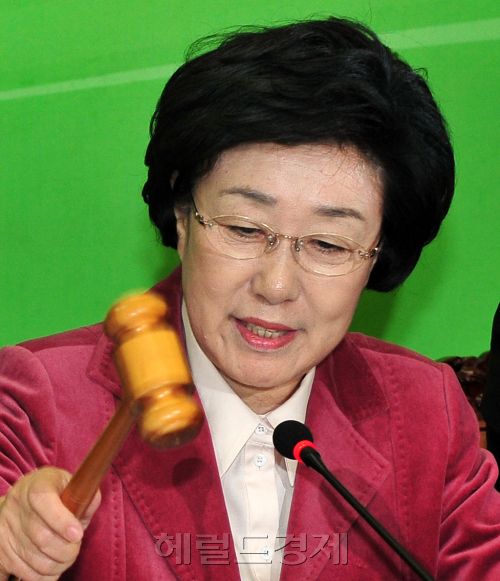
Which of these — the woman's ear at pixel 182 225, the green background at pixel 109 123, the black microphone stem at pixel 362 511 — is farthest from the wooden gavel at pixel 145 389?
the green background at pixel 109 123

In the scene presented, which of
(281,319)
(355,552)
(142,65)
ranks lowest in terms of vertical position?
(355,552)

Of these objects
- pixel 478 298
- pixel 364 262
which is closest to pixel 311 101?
pixel 364 262

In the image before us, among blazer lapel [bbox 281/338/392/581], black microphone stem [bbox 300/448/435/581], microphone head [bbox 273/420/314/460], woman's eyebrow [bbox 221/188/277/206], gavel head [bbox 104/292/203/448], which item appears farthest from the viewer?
blazer lapel [bbox 281/338/392/581]

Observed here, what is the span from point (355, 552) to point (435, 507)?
0.58ft

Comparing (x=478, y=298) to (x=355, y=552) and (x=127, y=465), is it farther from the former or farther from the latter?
(x=127, y=465)

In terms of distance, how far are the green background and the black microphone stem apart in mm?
959

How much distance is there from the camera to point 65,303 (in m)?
2.08

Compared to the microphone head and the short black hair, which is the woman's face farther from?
the microphone head

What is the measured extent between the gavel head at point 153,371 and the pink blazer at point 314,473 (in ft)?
1.75

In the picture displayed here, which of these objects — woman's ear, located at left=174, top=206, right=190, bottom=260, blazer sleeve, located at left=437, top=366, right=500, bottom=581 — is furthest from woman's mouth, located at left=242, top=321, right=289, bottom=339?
blazer sleeve, located at left=437, top=366, right=500, bottom=581

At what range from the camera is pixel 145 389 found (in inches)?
32.6

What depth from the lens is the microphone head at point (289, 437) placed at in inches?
Result: 50.6

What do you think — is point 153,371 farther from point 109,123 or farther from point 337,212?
→ point 109,123

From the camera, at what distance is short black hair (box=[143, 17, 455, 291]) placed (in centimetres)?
141
